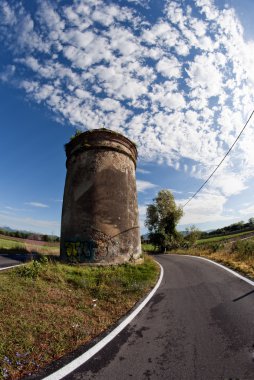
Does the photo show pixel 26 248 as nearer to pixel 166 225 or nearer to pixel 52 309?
pixel 52 309

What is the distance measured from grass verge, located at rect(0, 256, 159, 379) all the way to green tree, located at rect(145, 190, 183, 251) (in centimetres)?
2902

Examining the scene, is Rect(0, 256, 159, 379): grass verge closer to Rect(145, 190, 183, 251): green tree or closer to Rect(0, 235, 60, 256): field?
Rect(0, 235, 60, 256): field

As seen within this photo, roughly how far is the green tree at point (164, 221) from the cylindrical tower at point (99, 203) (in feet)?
81.1

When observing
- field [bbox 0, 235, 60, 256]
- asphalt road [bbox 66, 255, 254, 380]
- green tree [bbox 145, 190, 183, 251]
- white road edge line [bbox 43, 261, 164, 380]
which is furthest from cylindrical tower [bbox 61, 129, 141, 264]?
green tree [bbox 145, 190, 183, 251]

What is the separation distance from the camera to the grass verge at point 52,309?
4167 mm

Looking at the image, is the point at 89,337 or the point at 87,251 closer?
the point at 89,337

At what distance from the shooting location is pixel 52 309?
606 cm

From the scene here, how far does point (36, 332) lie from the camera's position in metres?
4.87

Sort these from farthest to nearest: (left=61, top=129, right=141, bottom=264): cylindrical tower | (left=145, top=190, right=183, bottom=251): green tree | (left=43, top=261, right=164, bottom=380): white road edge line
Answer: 1. (left=145, top=190, right=183, bottom=251): green tree
2. (left=61, top=129, right=141, bottom=264): cylindrical tower
3. (left=43, top=261, right=164, bottom=380): white road edge line

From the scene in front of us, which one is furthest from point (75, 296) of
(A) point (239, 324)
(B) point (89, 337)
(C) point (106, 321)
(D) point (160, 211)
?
(D) point (160, 211)

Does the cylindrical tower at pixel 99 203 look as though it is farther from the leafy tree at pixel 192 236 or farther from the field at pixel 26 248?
the leafy tree at pixel 192 236

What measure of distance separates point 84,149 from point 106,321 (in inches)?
388

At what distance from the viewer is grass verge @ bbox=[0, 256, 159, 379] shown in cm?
417

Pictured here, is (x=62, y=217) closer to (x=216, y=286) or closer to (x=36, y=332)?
(x=216, y=286)
